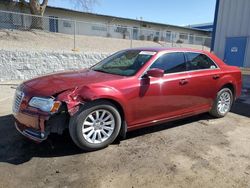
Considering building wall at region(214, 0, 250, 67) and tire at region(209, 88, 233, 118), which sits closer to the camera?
tire at region(209, 88, 233, 118)

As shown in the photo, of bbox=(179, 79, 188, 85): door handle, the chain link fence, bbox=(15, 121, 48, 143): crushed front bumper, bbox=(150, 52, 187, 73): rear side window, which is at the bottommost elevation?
bbox=(15, 121, 48, 143): crushed front bumper

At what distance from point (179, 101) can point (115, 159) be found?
174cm

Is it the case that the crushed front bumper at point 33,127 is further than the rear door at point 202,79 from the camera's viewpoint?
No

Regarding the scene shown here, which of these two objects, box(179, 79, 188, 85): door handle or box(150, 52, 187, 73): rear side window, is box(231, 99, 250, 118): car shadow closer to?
box(179, 79, 188, 85): door handle

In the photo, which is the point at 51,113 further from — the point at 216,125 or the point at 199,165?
the point at 216,125

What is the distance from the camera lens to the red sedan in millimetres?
3363

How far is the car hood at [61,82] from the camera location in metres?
3.44

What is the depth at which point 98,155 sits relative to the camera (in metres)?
3.54

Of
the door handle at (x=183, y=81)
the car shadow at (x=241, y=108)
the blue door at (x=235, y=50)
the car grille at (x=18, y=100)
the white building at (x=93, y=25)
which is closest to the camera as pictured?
the car grille at (x=18, y=100)

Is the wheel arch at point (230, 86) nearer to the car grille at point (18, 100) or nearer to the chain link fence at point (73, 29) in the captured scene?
the car grille at point (18, 100)

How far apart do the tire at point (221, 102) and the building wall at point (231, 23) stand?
6.79 metres

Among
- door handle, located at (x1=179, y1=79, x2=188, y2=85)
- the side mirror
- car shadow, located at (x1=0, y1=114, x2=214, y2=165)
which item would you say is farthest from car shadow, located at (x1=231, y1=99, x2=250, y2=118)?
the side mirror

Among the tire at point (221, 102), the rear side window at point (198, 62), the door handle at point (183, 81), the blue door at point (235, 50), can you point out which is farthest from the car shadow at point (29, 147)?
the blue door at point (235, 50)

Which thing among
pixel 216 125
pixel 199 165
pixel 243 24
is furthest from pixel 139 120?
pixel 243 24
